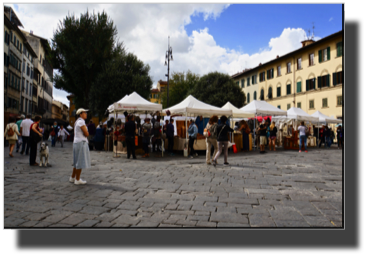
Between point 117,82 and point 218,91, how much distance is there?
16.1 meters

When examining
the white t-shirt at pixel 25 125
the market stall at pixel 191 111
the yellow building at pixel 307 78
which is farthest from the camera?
the yellow building at pixel 307 78

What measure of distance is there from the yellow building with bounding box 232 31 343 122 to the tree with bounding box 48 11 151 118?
2148 cm

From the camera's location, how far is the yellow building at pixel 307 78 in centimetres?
3166

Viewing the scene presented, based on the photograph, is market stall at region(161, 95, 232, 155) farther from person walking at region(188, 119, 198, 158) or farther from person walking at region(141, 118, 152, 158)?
person walking at region(141, 118, 152, 158)

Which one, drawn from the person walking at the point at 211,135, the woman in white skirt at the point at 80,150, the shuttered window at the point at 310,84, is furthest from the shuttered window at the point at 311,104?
the woman in white skirt at the point at 80,150

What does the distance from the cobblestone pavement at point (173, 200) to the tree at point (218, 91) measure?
105 ft

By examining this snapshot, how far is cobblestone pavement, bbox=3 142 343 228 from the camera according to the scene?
12.1 feet

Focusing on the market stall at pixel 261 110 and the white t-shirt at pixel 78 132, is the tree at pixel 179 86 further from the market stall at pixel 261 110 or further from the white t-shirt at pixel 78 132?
the white t-shirt at pixel 78 132

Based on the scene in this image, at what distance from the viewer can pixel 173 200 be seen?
479 centimetres

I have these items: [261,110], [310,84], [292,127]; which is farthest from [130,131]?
[310,84]

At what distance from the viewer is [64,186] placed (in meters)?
5.95

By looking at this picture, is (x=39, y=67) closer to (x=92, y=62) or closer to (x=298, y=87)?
(x=92, y=62)

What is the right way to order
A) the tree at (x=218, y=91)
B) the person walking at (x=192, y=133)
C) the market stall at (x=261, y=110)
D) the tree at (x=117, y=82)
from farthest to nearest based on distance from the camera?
the tree at (x=218, y=91)
the tree at (x=117, y=82)
the market stall at (x=261, y=110)
the person walking at (x=192, y=133)

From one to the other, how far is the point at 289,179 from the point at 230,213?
3.49 metres
